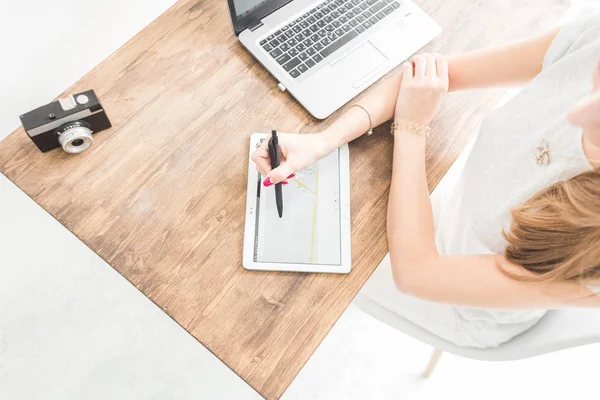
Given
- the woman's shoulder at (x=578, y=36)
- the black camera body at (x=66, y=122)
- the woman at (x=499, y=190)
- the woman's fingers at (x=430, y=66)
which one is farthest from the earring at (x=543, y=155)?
the black camera body at (x=66, y=122)

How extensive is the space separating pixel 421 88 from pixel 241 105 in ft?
1.19

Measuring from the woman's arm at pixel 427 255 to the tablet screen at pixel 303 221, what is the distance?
108mm

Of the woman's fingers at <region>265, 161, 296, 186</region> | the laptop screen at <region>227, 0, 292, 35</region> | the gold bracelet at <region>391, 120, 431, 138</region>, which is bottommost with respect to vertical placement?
the gold bracelet at <region>391, 120, 431, 138</region>

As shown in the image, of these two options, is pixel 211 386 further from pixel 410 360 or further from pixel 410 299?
pixel 410 299

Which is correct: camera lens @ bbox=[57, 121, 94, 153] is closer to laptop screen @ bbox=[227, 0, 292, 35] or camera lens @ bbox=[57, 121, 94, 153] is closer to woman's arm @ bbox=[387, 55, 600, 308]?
laptop screen @ bbox=[227, 0, 292, 35]

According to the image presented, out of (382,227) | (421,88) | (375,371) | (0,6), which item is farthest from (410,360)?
(0,6)

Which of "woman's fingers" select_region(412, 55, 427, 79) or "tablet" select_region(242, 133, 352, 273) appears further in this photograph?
"woman's fingers" select_region(412, 55, 427, 79)

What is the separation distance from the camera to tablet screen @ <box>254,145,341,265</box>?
2.81 ft

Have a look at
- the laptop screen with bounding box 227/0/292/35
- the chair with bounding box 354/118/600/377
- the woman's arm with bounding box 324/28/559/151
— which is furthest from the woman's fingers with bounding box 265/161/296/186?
the chair with bounding box 354/118/600/377

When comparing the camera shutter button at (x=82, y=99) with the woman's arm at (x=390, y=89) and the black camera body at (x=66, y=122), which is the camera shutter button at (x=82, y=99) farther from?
the woman's arm at (x=390, y=89)

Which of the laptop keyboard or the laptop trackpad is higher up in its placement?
the laptop keyboard

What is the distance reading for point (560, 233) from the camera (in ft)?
2.23

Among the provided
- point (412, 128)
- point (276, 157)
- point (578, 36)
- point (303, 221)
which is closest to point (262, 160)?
point (276, 157)

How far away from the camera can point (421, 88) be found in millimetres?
956
